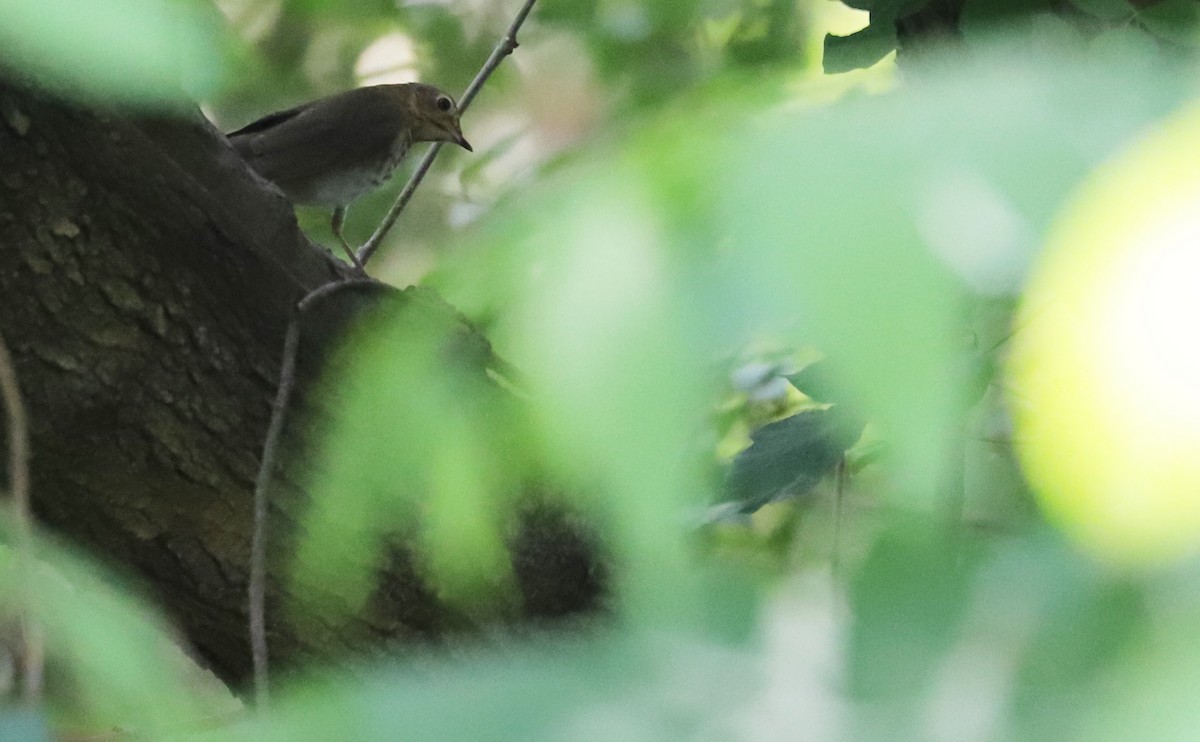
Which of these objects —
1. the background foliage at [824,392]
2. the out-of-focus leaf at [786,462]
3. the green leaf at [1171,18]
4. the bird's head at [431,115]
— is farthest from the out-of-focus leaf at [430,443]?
the bird's head at [431,115]

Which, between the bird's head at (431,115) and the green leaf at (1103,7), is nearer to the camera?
the green leaf at (1103,7)

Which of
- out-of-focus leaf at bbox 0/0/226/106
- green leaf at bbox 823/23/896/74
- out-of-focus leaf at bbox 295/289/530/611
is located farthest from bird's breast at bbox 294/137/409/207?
out-of-focus leaf at bbox 0/0/226/106

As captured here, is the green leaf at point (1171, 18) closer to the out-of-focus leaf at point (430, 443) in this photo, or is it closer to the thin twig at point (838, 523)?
the thin twig at point (838, 523)

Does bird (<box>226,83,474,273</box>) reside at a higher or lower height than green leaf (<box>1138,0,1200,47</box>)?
higher

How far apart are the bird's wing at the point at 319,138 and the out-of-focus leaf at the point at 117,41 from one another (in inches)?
63.9

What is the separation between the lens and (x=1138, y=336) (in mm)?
226

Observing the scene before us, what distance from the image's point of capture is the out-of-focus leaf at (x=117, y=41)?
26 cm

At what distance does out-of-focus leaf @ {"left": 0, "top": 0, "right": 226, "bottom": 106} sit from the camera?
26 centimetres

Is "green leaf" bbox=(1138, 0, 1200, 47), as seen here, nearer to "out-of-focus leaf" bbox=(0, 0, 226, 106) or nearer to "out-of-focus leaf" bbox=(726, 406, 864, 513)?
"out-of-focus leaf" bbox=(726, 406, 864, 513)

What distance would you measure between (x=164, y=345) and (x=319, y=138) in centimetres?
101

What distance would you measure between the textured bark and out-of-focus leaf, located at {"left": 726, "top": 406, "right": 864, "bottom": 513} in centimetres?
13

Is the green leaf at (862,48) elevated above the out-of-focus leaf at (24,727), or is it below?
above

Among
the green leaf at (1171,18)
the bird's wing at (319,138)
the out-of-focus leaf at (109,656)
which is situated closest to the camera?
the out-of-focus leaf at (109,656)

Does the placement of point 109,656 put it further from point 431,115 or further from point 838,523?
point 431,115
